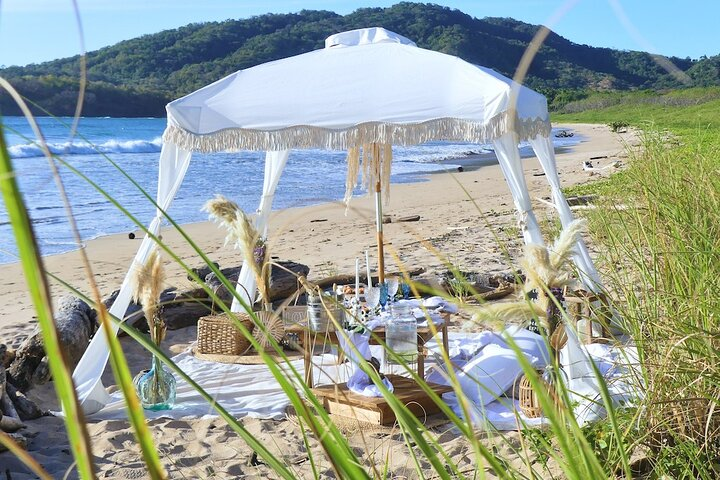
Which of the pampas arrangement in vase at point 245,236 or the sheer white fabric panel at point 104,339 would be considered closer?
the pampas arrangement in vase at point 245,236

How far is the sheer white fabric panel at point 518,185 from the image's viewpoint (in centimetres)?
551

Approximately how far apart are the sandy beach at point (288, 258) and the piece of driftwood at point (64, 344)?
0.40ft

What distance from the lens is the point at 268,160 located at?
24.0 ft

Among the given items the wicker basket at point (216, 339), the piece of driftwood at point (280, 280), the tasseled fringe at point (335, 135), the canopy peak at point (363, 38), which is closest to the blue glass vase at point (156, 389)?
the wicker basket at point (216, 339)

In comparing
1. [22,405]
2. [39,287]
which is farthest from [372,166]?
[39,287]

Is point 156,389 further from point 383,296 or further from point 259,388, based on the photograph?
point 383,296

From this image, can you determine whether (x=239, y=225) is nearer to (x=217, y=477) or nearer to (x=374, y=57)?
(x=217, y=477)

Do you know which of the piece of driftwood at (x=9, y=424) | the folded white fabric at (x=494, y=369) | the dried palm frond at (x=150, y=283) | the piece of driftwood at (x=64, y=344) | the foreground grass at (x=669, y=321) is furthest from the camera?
the piece of driftwood at (x=64, y=344)

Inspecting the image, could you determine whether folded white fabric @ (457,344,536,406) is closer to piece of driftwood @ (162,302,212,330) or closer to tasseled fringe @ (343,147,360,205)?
tasseled fringe @ (343,147,360,205)

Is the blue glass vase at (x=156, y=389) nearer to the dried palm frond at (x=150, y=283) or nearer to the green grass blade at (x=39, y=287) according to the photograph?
the dried palm frond at (x=150, y=283)

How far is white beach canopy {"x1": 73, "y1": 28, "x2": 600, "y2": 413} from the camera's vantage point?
5496mm

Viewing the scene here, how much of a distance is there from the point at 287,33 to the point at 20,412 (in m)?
49.8

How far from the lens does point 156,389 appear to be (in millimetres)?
4961

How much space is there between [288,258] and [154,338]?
5801 mm
